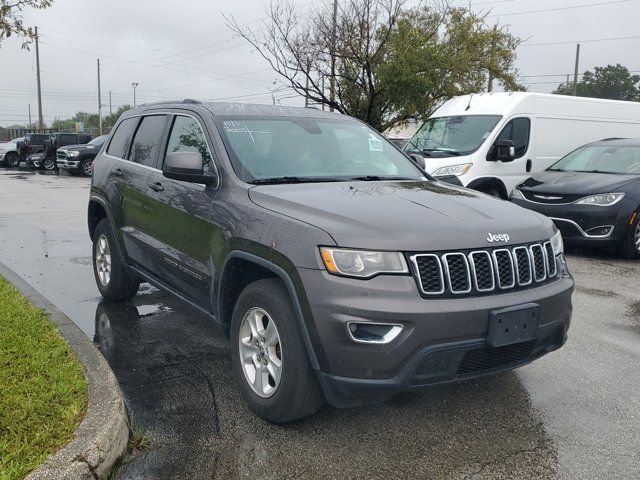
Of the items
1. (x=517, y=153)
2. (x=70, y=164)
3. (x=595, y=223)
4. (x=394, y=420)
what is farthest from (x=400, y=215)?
(x=70, y=164)

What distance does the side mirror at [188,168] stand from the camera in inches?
151

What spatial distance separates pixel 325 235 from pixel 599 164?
7.29m

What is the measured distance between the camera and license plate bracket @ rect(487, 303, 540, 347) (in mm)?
3035

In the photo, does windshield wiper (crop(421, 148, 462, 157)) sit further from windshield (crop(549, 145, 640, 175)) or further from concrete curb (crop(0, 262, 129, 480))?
concrete curb (crop(0, 262, 129, 480))

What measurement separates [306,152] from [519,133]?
22.9 ft

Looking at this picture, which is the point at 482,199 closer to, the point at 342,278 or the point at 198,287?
the point at 342,278

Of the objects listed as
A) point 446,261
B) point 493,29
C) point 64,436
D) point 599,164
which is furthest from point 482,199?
point 493,29

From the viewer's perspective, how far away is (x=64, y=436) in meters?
2.94

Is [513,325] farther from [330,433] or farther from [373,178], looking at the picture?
[373,178]

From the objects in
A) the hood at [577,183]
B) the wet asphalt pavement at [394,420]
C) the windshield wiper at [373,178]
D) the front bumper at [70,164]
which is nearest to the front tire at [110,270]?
the wet asphalt pavement at [394,420]

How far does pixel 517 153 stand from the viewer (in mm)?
10297

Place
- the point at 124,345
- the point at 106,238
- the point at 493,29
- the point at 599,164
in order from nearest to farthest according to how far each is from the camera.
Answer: the point at 124,345 → the point at 106,238 → the point at 599,164 → the point at 493,29

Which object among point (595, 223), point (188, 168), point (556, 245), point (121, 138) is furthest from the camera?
point (595, 223)

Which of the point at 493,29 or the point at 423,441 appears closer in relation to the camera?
the point at 423,441
